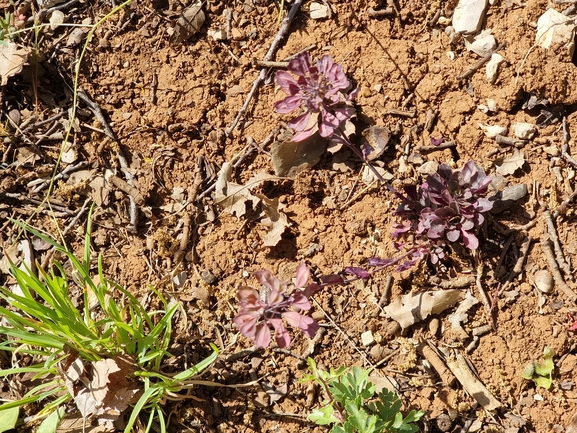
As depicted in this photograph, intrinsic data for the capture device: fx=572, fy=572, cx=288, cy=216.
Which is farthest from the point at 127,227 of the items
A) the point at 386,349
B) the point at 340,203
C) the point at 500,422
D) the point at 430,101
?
the point at 500,422

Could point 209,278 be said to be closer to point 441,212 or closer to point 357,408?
point 357,408

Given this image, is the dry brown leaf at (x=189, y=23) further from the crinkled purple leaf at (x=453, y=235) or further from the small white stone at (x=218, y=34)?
the crinkled purple leaf at (x=453, y=235)

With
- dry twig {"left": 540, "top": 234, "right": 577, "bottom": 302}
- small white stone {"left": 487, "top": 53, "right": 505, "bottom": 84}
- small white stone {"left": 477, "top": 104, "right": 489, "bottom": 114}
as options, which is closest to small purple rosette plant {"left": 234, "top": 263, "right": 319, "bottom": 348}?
dry twig {"left": 540, "top": 234, "right": 577, "bottom": 302}

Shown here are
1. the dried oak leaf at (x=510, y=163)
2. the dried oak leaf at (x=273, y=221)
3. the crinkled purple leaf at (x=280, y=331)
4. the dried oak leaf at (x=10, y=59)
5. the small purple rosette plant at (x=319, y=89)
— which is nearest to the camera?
the crinkled purple leaf at (x=280, y=331)

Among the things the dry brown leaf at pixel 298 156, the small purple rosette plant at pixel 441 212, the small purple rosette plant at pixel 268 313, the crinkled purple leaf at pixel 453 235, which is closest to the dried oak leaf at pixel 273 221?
the dry brown leaf at pixel 298 156

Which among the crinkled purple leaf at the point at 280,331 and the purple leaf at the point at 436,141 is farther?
the purple leaf at the point at 436,141

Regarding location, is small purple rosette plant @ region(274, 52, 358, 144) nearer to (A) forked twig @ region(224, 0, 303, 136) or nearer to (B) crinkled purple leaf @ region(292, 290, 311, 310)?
(A) forked twig @ region(224, 0, 303, 136)

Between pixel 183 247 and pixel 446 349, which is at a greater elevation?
pixel 183 247

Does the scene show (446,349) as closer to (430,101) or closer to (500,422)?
(500,422)
